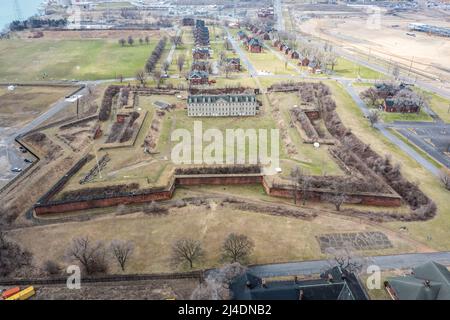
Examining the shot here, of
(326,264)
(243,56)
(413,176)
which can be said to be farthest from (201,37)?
(326,264)

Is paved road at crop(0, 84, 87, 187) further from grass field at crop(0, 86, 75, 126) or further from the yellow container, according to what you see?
the yellow container

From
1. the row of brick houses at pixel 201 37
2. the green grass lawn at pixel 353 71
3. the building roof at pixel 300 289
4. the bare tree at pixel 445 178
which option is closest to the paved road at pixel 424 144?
the bare tree at pixel 445 178

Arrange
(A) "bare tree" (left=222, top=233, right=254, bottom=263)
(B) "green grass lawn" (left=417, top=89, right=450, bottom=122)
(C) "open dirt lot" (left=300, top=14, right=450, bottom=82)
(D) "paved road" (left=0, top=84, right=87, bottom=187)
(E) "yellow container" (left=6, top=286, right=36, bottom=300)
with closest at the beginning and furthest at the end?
(E) "yellow container" (left=6, top=286, right=36, bottom=300)
(A) "bare tree" (left=222, top=233, right=254, bottom=263)
(D) "paved road" (left=0, top=84, right=87, bottom=187)
(B) "green grass lawn" (left=417, top=89, right=450, bottom=122)
(C) "open dirt lot" (left=300, top=14, right=450, bottom=82)

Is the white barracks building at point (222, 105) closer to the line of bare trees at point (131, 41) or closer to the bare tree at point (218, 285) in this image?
the bare tree at point (218, 285)

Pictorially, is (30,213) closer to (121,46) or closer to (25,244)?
A: (25,244)

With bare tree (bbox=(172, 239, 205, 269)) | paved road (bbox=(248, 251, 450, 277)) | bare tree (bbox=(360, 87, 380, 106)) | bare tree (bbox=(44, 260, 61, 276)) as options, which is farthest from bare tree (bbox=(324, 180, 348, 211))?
bare tree (bbox=(360, 87, 380, 106))

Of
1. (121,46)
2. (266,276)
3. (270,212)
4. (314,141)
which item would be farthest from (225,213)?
(121,46)
